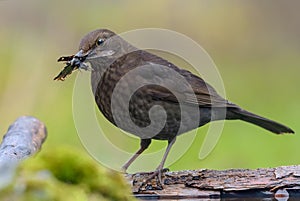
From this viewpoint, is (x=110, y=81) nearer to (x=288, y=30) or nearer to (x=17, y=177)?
(x=17, y=177)

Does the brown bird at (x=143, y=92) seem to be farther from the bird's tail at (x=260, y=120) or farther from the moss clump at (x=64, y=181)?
the moss clump at (x=64, y=181)

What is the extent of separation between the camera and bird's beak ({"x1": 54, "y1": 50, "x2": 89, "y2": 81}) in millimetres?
3938

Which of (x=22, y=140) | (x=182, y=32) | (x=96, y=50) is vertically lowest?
(x=22, y=140)

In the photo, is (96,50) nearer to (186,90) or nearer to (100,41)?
(100,41)

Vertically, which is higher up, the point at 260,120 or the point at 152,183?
the point at 260,120

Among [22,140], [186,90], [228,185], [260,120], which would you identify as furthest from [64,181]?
[260,120]

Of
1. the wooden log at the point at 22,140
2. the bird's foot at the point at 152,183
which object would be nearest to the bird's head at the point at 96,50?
the wooden log at the point at 22,140

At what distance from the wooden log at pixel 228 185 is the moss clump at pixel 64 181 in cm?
138

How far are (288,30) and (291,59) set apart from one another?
1.95ft

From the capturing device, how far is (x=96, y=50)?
13.9 feet

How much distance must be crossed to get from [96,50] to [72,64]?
12.2 inches

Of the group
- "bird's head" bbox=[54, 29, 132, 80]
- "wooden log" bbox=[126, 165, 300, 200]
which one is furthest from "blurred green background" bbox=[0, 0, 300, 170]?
"wooden log" bbox=[126, 165, 300, 200]

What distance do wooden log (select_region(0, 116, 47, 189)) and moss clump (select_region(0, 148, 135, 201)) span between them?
104 centimetres

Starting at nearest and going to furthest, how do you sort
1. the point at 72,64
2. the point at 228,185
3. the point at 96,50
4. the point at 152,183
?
the point at 228,185
the point at 152,183
the point at 72,64
the point at 96,50
